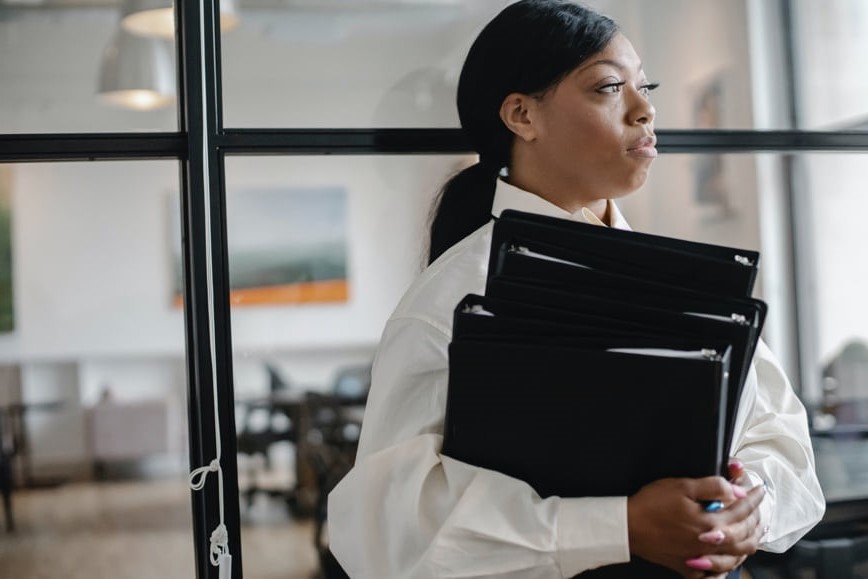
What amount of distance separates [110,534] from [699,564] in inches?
38.4

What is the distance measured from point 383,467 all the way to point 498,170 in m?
0.53

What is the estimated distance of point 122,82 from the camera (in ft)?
5.05

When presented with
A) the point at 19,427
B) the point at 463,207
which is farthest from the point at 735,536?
the point at 19,427

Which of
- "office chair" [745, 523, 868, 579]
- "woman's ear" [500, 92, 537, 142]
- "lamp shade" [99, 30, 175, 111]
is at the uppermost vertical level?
"lamp shade" [99, 30, 175, 111]

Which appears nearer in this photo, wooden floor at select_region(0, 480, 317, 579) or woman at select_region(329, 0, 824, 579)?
woman at select_region(329, 0, 824, 579)

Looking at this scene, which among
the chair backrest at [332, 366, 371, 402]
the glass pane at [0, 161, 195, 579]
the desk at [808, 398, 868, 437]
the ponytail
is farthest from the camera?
the desk at [808, 398, 868, 437]

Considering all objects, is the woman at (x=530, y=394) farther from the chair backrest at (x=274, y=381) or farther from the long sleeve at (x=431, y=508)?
the chair backrest at (x=274, y=381)

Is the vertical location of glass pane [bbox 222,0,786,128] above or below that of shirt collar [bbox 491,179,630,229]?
above

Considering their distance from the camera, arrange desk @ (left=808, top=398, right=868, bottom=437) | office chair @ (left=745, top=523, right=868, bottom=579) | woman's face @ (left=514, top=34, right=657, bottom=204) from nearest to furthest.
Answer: woman's face @ (left=514, top=34, right=657, bottom=204), office chair @ (left=745, top=523, right=868, bottom=579), desk @ (left=808, top=398, right=868, bottom=437)

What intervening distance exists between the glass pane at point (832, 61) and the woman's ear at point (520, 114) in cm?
76

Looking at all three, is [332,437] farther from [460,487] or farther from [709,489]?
[709,489]

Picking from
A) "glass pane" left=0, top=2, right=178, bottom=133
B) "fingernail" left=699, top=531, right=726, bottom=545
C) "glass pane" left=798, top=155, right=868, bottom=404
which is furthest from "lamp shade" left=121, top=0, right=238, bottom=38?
"glass pane" left=798, top=155, right=868, bottom=404

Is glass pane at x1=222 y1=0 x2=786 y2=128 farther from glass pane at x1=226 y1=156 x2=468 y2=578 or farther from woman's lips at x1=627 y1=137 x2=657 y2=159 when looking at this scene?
woman's lips at x1=627 y1=137 x2=657 y2=159

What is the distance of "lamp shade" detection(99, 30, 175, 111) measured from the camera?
5.03 ft
